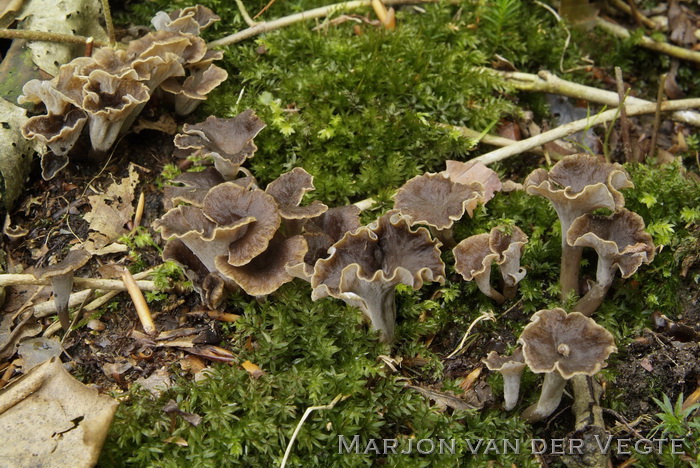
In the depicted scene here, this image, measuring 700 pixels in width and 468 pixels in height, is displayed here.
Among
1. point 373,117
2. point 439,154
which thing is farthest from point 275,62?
point 439,154

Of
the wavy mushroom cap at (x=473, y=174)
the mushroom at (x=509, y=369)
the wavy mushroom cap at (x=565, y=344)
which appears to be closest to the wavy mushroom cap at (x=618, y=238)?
the wavy mushroom cap at (x=565, y=344)

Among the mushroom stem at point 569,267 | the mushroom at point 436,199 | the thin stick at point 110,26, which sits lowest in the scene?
the mushroom stem at point 569,267

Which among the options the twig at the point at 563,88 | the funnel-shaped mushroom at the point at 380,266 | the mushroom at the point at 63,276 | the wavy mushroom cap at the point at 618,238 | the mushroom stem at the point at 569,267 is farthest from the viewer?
the twig at the point at 563,88

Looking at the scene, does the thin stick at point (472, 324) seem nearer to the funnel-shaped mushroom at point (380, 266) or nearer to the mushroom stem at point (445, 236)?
the funnel-shaped mushroom at point (380, 266)

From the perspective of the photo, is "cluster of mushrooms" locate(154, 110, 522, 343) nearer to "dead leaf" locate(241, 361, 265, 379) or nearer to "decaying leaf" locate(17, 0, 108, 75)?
"dead leaf" locate(241, 361, 265, 379)

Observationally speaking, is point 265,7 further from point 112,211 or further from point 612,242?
point 612,242

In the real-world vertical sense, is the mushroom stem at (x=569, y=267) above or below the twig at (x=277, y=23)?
below

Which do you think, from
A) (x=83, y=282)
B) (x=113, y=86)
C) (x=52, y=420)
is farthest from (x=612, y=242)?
(x=113, y=86)
